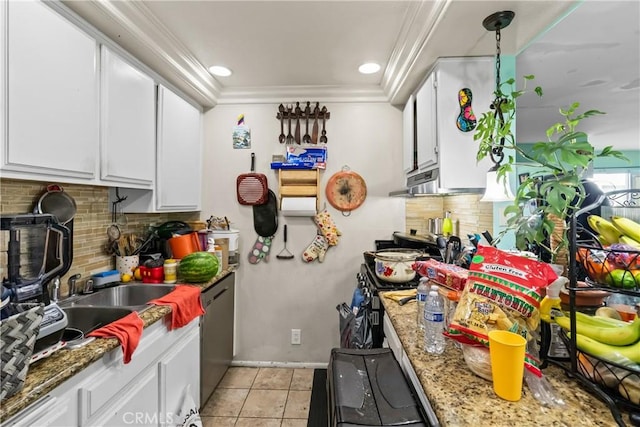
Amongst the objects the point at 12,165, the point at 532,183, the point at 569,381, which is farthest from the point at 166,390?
the point at 532,183

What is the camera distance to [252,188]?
270 cm

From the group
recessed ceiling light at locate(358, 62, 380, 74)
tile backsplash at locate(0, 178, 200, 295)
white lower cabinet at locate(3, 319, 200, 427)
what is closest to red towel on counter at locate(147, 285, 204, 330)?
white lower cabinet at locate(3, 319, 200, 427)

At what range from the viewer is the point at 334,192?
2709 millimetres

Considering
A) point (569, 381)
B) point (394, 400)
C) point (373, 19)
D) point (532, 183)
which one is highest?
point (373, 19)

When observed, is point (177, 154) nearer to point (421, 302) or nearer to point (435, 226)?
point (421, 302)

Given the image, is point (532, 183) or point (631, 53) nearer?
point (532, 183)

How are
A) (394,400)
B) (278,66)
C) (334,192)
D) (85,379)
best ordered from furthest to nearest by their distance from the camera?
(334,192)
(278,66)
(85,379)
(394,400)

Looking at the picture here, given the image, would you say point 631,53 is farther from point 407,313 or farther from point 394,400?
point 394,400

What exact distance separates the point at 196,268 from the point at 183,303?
0.37 meters

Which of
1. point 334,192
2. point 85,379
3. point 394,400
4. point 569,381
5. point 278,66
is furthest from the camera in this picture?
point 334,192

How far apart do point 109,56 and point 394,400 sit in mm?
2075

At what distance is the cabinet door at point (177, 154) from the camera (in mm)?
2084

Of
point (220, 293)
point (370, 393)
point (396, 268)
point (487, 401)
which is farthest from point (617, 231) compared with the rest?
point (220, 293)

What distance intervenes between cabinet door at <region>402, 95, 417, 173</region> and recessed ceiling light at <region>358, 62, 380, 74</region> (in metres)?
0.36
